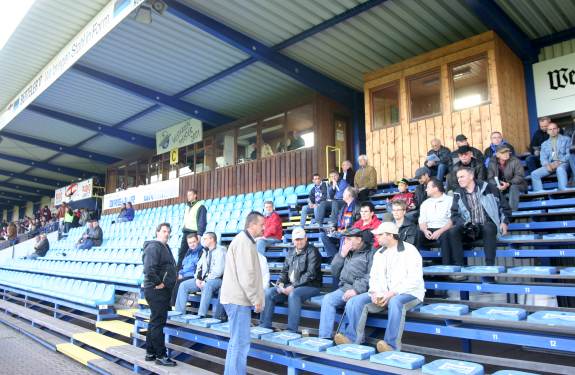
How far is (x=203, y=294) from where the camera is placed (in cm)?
541

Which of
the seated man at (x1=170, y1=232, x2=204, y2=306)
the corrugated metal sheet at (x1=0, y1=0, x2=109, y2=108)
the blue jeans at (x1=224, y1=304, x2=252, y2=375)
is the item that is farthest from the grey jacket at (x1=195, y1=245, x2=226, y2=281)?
the corrugated metal sheet at (x1=0, y1=0, x2=109, y2=108)

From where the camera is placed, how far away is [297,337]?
3832mm

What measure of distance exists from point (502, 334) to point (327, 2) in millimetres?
6338

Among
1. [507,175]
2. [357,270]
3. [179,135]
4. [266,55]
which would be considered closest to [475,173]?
[507,175]

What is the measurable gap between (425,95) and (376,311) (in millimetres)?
6202

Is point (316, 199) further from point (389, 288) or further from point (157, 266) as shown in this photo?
point (389, 288)

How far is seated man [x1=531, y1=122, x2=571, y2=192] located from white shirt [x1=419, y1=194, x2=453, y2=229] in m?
2.12

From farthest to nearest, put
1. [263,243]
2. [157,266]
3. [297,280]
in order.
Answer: [263,243]
[297,280]
[157,266]

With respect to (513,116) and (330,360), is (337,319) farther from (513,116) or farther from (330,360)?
(513,116)

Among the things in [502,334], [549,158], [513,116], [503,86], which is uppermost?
[503,86]

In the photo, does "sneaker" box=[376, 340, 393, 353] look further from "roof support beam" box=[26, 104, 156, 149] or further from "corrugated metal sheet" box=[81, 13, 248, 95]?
"roof support beam" box=[26, 104, 156, 149]

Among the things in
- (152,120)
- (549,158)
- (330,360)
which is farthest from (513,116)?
(152,120)

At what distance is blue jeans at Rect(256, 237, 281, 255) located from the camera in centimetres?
725

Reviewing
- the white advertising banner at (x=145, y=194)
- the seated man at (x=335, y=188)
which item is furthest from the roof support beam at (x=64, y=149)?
the seated man at (x=335, y=188)
